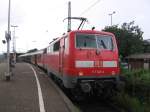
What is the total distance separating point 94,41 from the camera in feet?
49.4

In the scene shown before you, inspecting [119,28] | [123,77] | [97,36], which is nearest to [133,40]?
[119,28]

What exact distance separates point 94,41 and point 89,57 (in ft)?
2.89

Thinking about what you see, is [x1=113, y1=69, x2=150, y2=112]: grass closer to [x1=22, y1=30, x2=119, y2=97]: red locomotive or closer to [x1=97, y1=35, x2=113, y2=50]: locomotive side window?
[x1=22, y1=30, x2=119, y2=97]: red locomotive

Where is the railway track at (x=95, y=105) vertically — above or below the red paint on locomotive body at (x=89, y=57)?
below

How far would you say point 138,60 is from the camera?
52344 mm

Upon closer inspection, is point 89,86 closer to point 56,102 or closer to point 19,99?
point 56,102

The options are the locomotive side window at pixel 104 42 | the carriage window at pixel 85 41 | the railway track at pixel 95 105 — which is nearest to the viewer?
the railway track at pixel 95 105

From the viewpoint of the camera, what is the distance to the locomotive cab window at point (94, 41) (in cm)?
1488

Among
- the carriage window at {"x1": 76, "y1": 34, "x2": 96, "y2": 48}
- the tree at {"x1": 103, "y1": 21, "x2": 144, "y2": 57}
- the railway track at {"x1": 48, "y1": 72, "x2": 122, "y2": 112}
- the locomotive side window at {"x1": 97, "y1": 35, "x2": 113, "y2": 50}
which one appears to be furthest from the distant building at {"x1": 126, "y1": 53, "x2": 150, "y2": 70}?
the carriage window at {"x1": 76, "y1": 34, "x2": 96, "y2": 48}

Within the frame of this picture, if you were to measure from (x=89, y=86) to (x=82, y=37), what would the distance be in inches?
83.1

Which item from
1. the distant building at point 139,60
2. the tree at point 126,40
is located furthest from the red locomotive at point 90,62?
the tree at point 126,40

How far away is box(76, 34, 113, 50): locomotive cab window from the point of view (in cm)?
1488

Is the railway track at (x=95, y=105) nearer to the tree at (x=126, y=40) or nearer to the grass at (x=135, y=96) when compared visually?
the grass at (x=135, y=96)

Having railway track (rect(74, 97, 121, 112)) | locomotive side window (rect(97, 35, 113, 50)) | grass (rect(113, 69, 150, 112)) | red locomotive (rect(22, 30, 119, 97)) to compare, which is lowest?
railway track (rect(74, 97, 121, 112))
